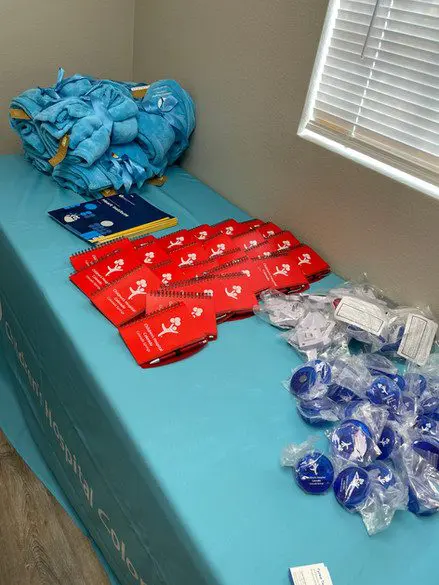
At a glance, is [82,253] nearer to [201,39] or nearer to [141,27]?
[201,39]

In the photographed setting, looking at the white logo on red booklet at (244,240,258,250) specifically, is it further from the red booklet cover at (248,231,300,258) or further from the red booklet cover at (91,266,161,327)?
the red booklet cover at (91,266,161,327)

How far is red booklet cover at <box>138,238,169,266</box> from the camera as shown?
1161 millimetres

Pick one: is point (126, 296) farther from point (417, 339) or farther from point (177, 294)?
point (417, 339)

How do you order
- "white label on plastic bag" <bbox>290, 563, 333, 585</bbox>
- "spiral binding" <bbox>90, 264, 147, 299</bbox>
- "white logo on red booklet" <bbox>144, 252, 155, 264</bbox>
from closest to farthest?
"white label on plastic bag" <bbox>290, 563, 333, 585</bbox>
"spiral binding" <bbox>90, 264, 147, 299</bbox>
"white logo on red booklet" <bbox>144, 252, 155, 264</bbox>

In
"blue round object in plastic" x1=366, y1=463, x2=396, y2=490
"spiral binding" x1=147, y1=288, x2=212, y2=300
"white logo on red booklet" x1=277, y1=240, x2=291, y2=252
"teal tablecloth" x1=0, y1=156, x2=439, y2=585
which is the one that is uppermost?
"white logo on red booklet" x1=277, y1=240, x2=291, y2=252

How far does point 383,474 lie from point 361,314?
1.15ft

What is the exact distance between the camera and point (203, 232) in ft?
4.26

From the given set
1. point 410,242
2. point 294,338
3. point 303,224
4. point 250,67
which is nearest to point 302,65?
point 250,67

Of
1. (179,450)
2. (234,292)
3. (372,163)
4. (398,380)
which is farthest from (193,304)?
(372,163)

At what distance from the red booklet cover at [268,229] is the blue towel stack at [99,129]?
1.44ft

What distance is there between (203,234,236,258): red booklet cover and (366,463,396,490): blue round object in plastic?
2.08 ft

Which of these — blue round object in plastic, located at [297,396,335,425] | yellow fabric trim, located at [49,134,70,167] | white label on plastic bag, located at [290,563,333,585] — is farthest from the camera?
yellow fabric trim, located at [49,134,70,167]

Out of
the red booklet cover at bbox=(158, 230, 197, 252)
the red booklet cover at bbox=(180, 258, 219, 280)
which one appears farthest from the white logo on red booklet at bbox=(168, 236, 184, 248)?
the red booklet cover at bbox=(180, 258, 219, 280)

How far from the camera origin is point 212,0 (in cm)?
142
